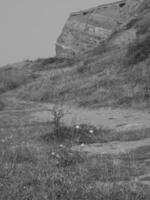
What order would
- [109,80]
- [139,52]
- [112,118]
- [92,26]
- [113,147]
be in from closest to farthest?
[113,147] → [112,118] → [109,80] → [139,52] → [92,26]

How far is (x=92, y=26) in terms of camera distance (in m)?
55.9

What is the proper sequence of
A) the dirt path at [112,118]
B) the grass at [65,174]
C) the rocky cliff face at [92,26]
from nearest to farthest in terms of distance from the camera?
1. the grass at [65,174]
2. the dirt path at [112,118]
3. the rocky cliff face at [92,26]

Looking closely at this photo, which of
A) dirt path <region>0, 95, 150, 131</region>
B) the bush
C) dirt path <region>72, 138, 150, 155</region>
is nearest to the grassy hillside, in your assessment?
the bush

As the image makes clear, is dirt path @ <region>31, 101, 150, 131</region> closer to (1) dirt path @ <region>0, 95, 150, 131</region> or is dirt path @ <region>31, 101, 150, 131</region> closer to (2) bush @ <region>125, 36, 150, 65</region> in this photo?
(1) dirt path @ <region>0, 95, 150, 131</region>

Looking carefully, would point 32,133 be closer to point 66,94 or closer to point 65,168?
point 65,168

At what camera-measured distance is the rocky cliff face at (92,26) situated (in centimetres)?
5459

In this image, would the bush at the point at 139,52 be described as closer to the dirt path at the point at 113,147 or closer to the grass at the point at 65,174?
the dirt path at the point at 113,147

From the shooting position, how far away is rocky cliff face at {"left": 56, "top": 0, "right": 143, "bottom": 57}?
2149 inches

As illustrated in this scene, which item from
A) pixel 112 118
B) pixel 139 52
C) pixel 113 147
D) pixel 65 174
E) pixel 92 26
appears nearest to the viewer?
pixel 65 174

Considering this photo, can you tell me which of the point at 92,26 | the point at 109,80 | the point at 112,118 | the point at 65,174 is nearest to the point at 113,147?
the point at 65,174

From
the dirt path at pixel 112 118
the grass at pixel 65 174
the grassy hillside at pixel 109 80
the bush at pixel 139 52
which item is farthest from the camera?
the bush at pixel 139 52

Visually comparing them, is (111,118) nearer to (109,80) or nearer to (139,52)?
(109,80)

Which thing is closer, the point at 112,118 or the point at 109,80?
the point at 112,118

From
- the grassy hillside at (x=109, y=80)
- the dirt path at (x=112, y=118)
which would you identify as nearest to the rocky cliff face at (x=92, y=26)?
the grassy hillside at (x=109, y=80)
